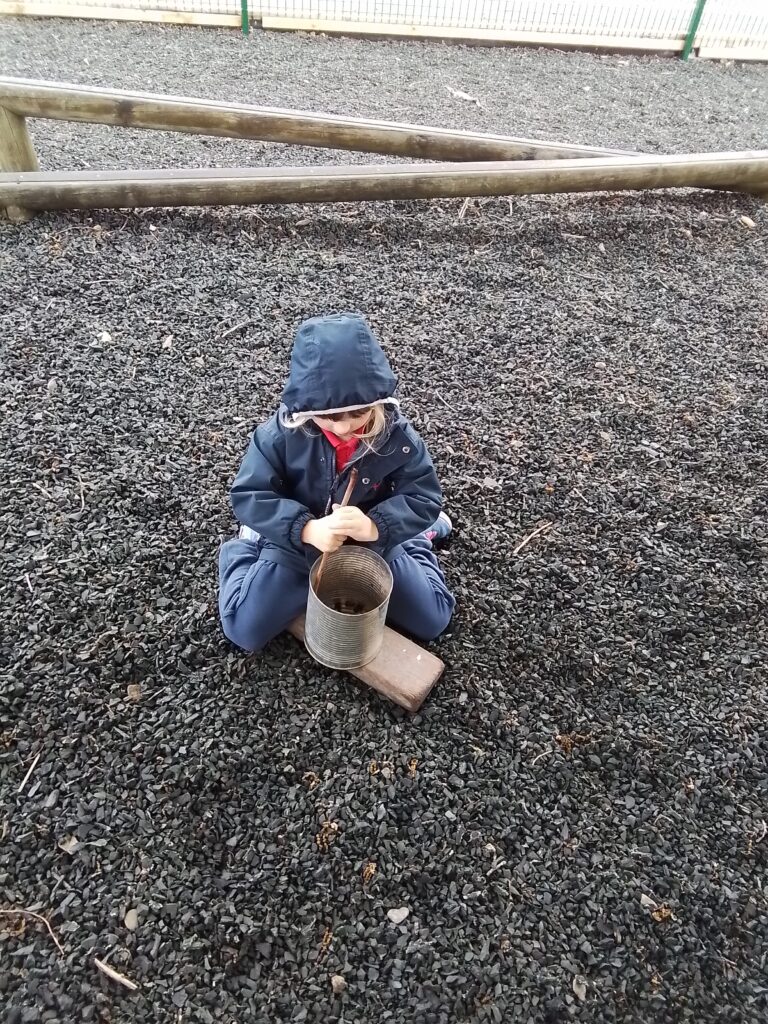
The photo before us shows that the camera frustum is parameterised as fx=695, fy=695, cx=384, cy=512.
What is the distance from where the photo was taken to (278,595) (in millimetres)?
2213

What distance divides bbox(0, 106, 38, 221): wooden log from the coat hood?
130 inches

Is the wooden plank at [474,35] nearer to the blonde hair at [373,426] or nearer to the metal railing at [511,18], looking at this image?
the metal railing at [511,18]

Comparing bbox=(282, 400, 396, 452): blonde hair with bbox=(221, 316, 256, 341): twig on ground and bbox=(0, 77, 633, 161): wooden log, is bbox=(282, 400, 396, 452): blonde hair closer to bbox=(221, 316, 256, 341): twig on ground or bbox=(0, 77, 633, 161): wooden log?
bbox=(221, 316, 256, 341): twig on ground

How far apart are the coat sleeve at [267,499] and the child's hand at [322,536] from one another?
0.03 m

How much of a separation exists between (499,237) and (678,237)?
1.26m

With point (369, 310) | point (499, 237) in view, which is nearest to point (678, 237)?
point (499, 237)

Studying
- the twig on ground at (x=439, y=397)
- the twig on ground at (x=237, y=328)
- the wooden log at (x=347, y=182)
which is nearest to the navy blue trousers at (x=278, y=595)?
the twig on ground at (x=439, y=397)

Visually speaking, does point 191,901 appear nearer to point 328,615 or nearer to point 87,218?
point 328,615

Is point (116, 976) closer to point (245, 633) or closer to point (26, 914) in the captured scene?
point (26, 914)

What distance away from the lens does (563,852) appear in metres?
1.97

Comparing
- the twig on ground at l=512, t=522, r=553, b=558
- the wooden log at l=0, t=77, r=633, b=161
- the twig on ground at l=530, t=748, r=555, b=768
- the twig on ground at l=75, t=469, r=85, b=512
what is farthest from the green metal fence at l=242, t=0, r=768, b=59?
the twig on ground at l=530, t=748, r=555, b=768

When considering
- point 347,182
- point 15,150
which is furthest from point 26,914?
point 15,150

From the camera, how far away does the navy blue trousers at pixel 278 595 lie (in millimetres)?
2223

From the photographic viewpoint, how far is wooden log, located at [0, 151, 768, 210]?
403 centimetres
